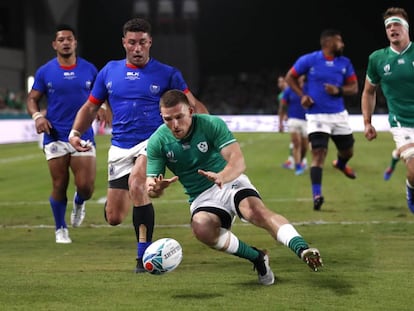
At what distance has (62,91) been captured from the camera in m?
10.4

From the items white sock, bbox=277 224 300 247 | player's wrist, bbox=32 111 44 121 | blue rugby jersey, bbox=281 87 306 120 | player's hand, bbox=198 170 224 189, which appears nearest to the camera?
player's hand, bbox=198 170 224 189

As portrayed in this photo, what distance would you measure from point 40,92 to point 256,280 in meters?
4.35

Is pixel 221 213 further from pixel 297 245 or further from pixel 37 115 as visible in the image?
pixel 37 115

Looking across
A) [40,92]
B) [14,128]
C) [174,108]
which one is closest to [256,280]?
[174,108]

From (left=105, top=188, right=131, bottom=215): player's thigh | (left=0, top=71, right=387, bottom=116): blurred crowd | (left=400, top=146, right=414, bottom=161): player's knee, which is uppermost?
(left=400, top=146, right=414, bottom=161): player's knee

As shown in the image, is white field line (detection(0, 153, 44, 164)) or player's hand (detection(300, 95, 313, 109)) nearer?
player's hand (detection(300, 95, 313, 109))

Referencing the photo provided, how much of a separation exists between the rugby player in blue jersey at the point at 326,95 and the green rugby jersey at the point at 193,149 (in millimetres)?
6043

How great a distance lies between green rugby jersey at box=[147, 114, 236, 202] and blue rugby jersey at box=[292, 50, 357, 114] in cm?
644

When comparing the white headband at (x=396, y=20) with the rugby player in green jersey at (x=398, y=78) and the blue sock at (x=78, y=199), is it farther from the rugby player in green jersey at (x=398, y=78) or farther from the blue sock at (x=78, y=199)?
the blue sock at (x=78, y=199)

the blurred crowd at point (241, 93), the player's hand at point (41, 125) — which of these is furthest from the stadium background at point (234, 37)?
the player's hand at point (41, 125)

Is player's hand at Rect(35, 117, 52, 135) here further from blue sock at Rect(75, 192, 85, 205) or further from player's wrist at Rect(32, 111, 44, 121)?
blue sock at Rect(75, 192, 85, 205)

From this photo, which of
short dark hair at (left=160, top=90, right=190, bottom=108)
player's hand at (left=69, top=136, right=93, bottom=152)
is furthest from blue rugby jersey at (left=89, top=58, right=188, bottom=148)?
short dark hair at (left=160, top=90, right=190, bottom=108)

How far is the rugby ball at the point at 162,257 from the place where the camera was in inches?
273

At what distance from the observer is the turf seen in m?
6.49
